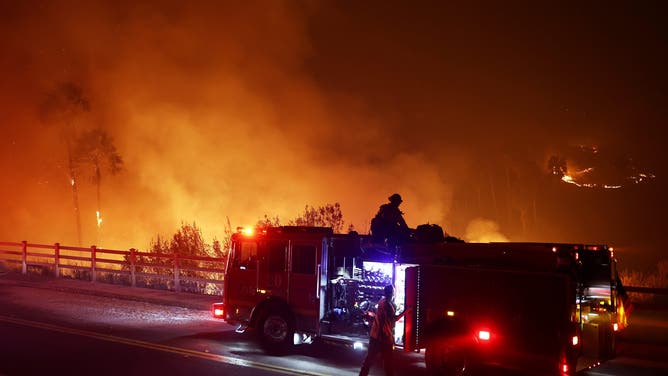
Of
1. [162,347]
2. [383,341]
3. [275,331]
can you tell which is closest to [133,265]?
[162,347]

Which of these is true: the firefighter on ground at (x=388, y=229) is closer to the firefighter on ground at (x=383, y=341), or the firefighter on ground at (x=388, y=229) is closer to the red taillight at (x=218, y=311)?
the firefighter on ground at (x=383, y=341)

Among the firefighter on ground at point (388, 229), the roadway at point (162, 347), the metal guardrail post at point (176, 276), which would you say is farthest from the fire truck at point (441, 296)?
the metal guardrail post at point (176, 276)

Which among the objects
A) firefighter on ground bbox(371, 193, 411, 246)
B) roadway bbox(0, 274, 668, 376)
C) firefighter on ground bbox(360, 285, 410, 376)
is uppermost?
firefighter on ground bbox(371, 193, 411, 246)

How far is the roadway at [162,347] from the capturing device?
8367mm

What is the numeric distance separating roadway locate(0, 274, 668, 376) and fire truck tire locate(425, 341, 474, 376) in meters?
0.63

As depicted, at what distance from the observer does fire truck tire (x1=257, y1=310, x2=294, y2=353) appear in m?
9.91

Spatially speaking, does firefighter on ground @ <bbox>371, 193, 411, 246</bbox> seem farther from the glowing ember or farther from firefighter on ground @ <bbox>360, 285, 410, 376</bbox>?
the glowing ember

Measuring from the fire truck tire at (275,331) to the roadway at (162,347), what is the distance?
9.6 inches

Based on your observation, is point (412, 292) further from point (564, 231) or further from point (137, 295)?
point (564, 231)

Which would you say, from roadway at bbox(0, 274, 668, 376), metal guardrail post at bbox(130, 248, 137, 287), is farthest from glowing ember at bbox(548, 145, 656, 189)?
metal guardrail post at bbox(130, 248, 137, 287)

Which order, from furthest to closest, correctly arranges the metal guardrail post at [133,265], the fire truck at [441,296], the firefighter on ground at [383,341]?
the metal guardrail post at [133,265]
the firefighter on ground at [383,341]
the fire truck at [441,296]

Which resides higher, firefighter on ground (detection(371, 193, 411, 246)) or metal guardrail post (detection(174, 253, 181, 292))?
firefighter on ground (detection(371, 193, 411, 246))

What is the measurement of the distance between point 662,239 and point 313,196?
21.1 metres

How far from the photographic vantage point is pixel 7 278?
20812 mm
